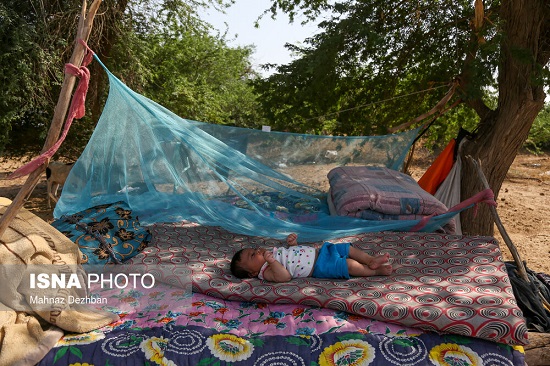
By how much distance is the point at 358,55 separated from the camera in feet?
21.1

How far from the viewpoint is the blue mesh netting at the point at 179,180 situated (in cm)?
398

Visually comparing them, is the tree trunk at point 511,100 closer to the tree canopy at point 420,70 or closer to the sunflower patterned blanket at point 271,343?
the tree canopy at point 420,70

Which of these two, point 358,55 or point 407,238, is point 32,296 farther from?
point 358,55

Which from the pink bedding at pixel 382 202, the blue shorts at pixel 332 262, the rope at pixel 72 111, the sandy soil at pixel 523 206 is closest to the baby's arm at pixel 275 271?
the blue shorts at pixel 332 262

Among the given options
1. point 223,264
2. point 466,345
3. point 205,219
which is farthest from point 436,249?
point 205,219

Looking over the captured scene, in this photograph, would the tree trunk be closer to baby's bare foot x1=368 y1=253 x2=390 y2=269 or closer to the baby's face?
baby's bare foot x1=368 y1=253 x2=390 y2=269

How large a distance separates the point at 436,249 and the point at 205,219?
1.77m

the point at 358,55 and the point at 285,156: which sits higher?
the point at 358,55

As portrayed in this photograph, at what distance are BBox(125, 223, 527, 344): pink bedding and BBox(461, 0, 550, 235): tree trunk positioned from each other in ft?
5.49

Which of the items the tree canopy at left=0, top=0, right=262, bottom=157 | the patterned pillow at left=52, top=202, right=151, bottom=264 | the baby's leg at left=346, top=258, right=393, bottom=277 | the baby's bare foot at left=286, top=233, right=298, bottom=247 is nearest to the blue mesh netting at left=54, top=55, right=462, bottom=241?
the baby's bare foot at left=286, top=233, right=298, bottom=247

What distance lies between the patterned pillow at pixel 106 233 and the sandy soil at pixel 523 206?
1572 millimetres

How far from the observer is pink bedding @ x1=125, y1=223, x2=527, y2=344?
8.50ft

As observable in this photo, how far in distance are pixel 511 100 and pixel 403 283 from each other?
9.68 feet

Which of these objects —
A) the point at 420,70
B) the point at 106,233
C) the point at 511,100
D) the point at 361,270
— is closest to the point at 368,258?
the point at 361,270
